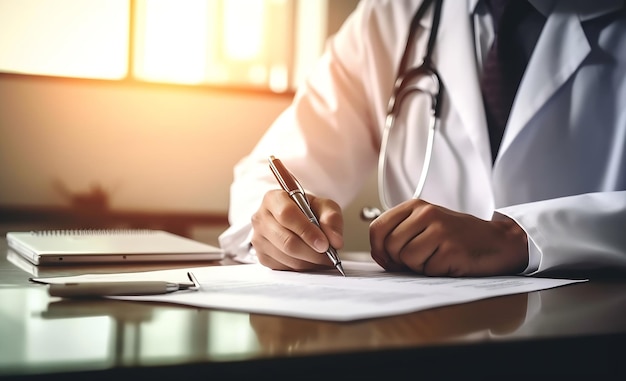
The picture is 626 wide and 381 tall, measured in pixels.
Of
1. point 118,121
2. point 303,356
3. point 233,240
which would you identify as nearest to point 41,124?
point 118,121

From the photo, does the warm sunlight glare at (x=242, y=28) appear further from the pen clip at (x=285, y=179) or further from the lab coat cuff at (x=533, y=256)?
the lab coat cuff at (x=533, y=256)

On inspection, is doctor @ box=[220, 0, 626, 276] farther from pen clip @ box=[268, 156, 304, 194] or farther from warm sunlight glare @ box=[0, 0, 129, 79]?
warm sunlight glare @ box=[0, 0, 129, 79]

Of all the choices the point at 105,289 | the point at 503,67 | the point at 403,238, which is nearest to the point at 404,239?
the point at 403,238

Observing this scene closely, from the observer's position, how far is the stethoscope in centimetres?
113

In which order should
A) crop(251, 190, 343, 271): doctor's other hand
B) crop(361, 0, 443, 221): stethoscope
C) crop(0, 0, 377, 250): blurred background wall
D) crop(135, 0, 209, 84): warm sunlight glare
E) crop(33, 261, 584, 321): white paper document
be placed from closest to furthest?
crop(33, 261, 584, 321): white paper document, crop(251, 190, 343, 271): doctor's other hand, crop(361, 0, 443, 221): stethoscope, crop(0, 0, 377, 250): blurred background wall, crop(135, 0, 209, 84): warm sunlight glare

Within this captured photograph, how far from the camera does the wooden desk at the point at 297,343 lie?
347 millimetres

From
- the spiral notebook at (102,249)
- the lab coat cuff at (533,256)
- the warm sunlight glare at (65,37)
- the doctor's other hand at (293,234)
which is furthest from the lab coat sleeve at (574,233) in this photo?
the warm sunlight glare at (65,37)

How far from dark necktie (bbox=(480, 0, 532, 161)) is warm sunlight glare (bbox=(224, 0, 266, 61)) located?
69 centimetres

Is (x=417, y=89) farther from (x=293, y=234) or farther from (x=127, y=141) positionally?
(x=127, y=141)

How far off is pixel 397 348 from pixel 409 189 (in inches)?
→ 32.3

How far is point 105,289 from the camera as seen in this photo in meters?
0.53

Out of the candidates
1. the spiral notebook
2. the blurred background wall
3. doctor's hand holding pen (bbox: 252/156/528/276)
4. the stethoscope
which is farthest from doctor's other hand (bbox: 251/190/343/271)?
the blurred background wall

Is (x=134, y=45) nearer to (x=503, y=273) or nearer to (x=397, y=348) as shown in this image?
(x=503, y=273)

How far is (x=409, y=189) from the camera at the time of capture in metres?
1.19
